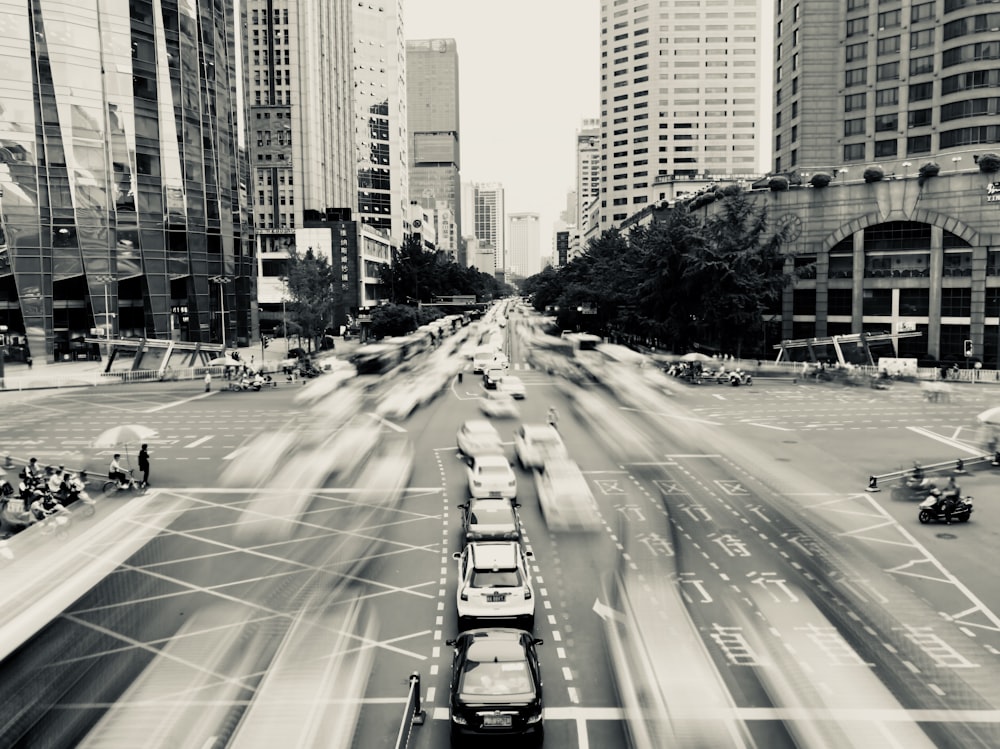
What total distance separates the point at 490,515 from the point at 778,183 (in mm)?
59184

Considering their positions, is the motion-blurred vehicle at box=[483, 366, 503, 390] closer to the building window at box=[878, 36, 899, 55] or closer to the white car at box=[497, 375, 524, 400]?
the white car at box=[497, 375, 524, 400]

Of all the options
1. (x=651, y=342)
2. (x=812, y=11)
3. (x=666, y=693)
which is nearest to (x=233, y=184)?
(x=651, y=342)

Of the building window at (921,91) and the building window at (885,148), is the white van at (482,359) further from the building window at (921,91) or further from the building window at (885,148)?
the building window at (921,91)

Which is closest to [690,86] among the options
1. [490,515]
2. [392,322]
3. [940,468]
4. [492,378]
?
[392,322]

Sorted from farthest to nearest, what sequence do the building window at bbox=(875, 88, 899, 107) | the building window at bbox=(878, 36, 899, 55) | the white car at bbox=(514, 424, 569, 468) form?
the building window at bbox=(875, 88, 899, 107), the building window at bbox=(878, 36, 899, 55), the white car at bbox=(514, 424, 569, 468)

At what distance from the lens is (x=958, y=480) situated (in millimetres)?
31422

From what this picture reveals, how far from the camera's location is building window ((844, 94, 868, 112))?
84.1 metres

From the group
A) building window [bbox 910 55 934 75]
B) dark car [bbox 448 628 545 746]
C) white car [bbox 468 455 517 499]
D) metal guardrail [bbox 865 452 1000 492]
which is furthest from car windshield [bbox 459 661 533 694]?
building window [bbox 910 55 934 75]

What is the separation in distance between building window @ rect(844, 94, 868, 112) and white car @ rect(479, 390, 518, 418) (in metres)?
57.1

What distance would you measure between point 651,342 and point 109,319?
5426cm

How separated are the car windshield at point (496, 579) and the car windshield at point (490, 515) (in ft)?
13.5

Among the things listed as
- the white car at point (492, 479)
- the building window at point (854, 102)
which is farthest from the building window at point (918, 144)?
the white car at point (492, 479)

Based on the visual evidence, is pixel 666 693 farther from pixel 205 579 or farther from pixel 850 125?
pixel 850 125

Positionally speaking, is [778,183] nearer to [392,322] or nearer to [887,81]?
[887,81]
